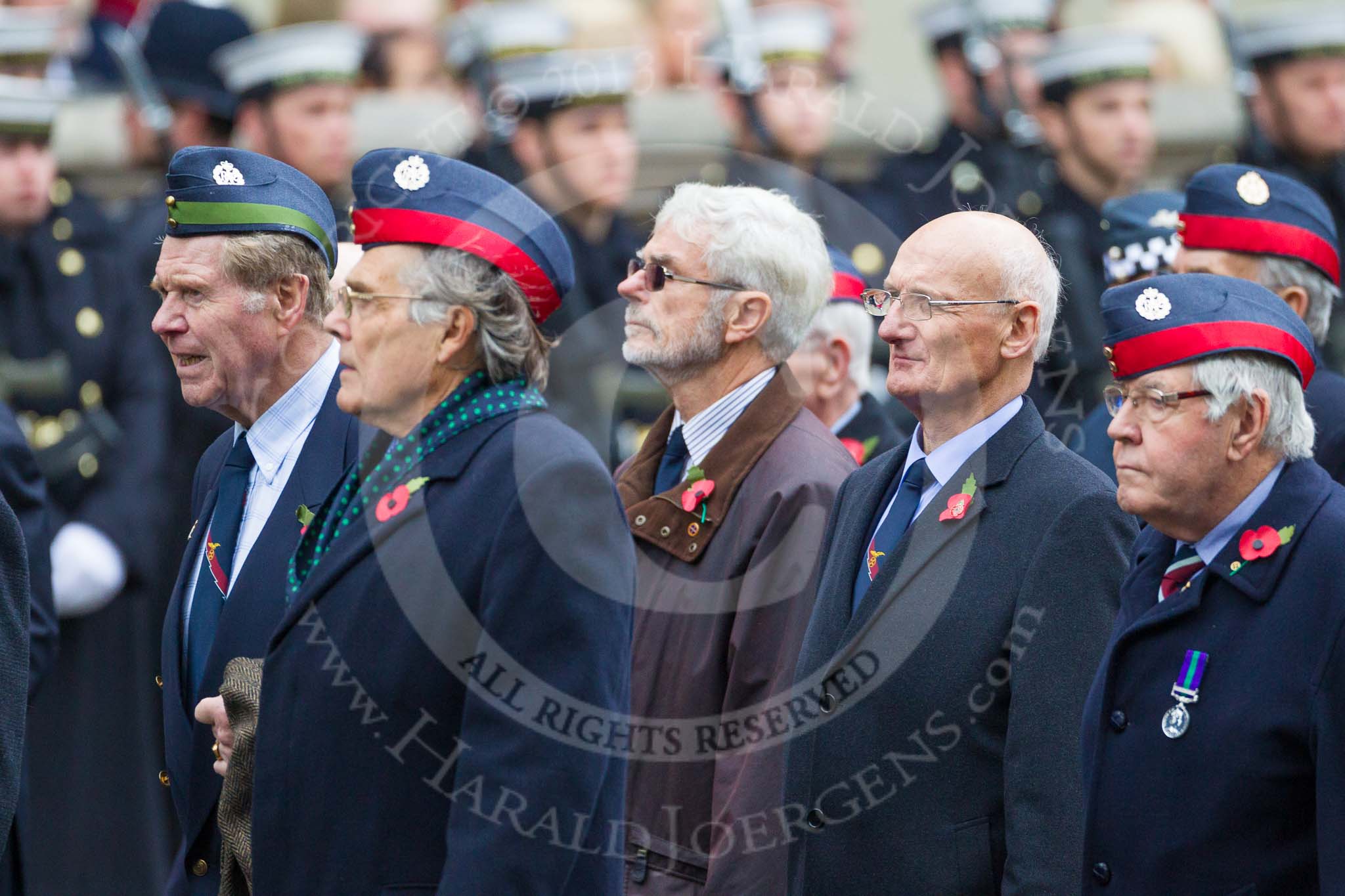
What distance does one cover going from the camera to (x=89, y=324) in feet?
22.1

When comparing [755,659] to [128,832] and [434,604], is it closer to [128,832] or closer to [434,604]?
[434,604]

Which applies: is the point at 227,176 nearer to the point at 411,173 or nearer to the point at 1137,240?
the point at 411,173

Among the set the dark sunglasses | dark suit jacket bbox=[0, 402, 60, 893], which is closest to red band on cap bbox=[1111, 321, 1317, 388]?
the dark sunglasses

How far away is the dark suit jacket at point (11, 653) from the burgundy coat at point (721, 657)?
122 cm

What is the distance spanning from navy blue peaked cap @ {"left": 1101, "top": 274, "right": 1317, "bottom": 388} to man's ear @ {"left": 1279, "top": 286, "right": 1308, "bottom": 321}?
125 cm

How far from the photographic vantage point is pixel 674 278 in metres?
4.54

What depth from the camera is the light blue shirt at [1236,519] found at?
11.5ft

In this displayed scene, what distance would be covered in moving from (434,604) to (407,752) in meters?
0.24

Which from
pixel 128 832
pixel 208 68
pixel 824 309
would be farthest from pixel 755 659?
pixel 208 68

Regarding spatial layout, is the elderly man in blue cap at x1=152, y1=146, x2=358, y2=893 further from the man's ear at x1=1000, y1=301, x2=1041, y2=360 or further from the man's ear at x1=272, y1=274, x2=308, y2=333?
the man's ear at x1=1000, y1=301, x2=1041, y2=360

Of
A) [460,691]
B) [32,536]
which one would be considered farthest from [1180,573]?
[32,536]

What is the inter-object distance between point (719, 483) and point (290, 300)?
987 millimetres

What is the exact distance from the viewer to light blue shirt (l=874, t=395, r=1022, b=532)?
12.9 feet

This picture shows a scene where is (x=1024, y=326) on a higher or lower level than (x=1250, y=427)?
higher
